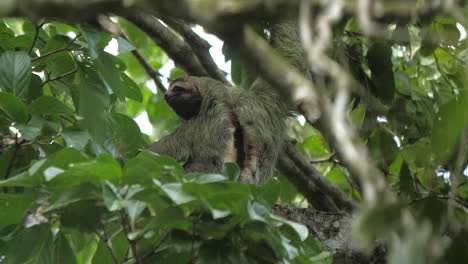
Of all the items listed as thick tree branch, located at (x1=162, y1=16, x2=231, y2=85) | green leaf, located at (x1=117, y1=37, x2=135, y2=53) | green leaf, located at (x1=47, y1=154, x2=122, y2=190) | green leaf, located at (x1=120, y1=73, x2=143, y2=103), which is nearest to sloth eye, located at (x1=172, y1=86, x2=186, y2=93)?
thick tree branch, located at (x1=162, y1=16, x2=231, y2=85)

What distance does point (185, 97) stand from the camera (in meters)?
7.23

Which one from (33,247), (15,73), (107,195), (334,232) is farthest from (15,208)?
(334,232)

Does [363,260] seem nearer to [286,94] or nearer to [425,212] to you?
[425,212]

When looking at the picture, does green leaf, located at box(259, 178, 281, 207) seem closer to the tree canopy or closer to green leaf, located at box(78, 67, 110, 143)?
the tree canopy

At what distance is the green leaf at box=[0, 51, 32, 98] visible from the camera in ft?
15.2

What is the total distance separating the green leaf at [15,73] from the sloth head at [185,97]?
2703 millimetres

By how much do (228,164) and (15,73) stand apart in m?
2.13

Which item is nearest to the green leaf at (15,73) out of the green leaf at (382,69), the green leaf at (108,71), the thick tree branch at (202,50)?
the green leaf at (108,71)

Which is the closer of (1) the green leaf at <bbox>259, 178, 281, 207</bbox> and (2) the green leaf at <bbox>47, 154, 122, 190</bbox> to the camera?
(2) the green leaf at <bbox>47, 154, 122, 190</bbox>

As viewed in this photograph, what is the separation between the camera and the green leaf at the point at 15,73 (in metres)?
4.64

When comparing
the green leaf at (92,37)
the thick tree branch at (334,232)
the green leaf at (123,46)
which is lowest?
the thick tree branch at (334,232)

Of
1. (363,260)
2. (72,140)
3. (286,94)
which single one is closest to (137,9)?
(286,94)

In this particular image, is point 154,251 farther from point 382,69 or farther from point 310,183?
point 310,183

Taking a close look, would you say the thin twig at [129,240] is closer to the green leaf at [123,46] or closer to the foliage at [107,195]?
the foliage at [107,195]
